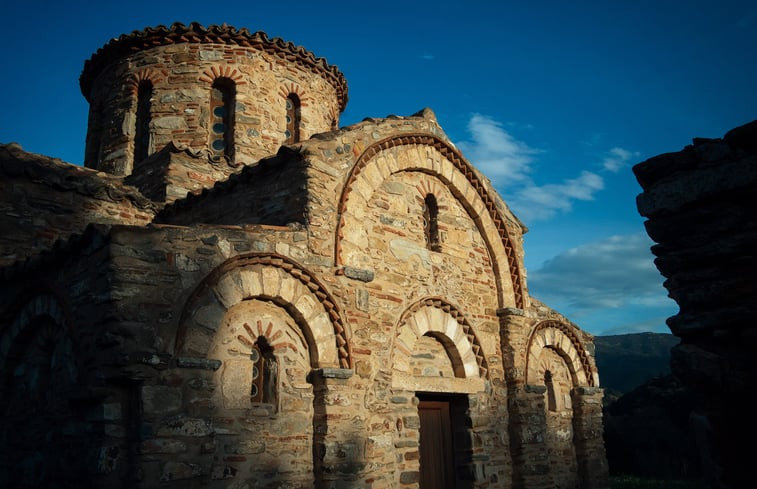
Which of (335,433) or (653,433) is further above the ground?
(335,433)

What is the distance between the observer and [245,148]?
10.7 metres

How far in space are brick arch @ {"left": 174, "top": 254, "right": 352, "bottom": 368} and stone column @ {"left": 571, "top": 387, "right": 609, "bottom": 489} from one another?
218 inches

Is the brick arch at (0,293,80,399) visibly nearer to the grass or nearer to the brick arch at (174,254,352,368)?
the brick arch at (174,254,352,368)

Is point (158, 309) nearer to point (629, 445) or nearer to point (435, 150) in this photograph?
point (435, 150)

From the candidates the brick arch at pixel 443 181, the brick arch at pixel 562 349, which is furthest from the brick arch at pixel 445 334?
the brick arch at pixel 562 349

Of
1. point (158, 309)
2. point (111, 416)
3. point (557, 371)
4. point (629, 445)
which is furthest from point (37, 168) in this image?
point (629, 445)

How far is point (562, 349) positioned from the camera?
1015cm

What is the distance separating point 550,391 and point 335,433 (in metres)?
5.10

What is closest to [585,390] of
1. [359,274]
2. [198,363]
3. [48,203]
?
[359,274]

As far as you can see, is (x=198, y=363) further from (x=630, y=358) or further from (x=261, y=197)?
(x=630, y=358)

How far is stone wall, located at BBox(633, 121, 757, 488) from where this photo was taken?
2.89m

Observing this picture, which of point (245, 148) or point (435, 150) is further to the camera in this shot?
point (245, 148)

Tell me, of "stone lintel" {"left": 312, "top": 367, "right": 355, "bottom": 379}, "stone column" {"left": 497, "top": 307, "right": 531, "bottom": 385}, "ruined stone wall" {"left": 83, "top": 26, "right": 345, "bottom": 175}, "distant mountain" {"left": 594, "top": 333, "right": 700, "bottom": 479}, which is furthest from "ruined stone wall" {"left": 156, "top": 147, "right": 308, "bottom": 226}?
Answer: "distant mountain" {"left": 594, "top": 333, "right": 700, "bottom": 479}

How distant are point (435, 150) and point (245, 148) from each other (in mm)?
3727
